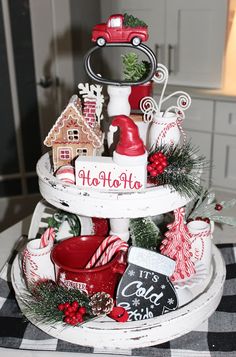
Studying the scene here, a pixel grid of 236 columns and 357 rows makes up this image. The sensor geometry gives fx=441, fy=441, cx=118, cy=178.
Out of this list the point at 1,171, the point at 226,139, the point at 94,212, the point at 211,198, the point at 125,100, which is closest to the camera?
the point at 94,212

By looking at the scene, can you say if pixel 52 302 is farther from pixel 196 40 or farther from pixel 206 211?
pixel 196 40

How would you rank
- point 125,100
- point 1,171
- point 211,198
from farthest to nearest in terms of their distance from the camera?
point 1,171 → point 211,198 → point 125,100

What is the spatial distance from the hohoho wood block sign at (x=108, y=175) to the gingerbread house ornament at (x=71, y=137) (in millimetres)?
60

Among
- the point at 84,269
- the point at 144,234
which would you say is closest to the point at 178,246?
the point at 144,234

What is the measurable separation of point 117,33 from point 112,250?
38cm

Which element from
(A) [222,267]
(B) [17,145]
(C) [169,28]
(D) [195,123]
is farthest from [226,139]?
(A) [222,267]

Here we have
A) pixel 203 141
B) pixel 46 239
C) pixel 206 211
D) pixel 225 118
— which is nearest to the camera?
pixel 46 239

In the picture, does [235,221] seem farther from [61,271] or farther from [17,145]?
[17,145]

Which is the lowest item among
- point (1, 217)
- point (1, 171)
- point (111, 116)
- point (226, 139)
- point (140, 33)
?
point (1, 217)

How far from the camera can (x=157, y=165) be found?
2.52ft

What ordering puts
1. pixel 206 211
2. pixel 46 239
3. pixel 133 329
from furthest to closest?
pixel 206 211 < pixel 46 239 < pixel 133 329

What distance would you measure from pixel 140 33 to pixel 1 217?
2049mm

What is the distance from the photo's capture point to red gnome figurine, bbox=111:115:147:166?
2.42 feet

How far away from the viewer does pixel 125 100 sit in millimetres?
848
